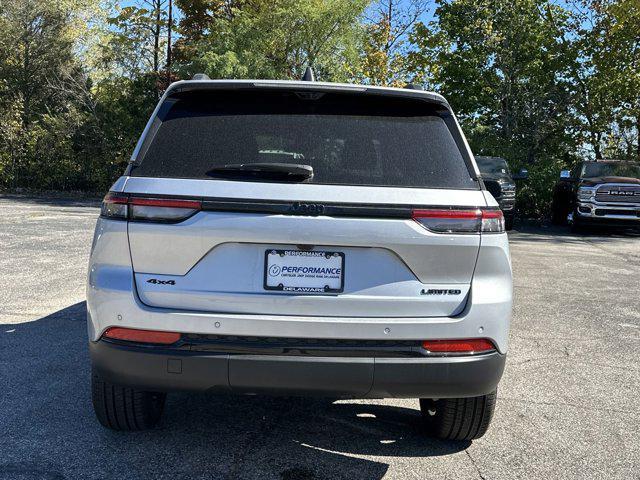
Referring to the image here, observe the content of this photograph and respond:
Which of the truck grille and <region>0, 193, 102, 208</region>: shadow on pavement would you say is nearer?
the truck grille

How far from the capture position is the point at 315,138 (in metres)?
3.05

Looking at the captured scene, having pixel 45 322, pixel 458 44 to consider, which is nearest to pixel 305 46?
Result: pixel 458 44

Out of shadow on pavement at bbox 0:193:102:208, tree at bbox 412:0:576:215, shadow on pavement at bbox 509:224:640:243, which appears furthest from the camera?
tree at bbox 412:0:576:215

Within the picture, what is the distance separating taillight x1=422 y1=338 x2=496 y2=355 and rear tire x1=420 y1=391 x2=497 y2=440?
1.37 feet

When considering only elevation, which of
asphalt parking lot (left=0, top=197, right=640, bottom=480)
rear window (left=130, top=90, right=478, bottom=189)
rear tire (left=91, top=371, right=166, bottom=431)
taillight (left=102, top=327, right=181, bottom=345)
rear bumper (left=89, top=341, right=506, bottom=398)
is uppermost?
rear window (left=130, top=90, right=478, bottom=189)

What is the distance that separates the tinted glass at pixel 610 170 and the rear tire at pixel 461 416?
15.5 metres

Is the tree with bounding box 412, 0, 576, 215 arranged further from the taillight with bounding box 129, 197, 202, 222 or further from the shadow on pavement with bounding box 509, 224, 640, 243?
the taillight with bounding box 129, 197, 202, 222

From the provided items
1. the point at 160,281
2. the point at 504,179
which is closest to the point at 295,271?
the point at 160,281

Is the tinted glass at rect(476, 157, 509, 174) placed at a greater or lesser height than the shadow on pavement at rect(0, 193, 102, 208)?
greater

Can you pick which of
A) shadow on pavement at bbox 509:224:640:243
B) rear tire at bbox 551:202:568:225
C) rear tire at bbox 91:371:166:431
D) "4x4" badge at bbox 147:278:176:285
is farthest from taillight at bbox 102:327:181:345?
rear tire at bbox 551:202:568:225

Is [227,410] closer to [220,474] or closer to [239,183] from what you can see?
Answer: [220,474]

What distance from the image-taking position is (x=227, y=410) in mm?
3971

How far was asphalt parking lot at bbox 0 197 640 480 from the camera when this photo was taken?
3.21m

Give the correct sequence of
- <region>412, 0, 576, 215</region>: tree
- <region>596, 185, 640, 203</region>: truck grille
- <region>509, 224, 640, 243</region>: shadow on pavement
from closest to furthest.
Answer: <region>509, 224, 640, 243</region>: shadow on pavement → <region>596, 185, 640, 203</region>: truck grille → <region>412, 0, 576, 215</region>: tree
